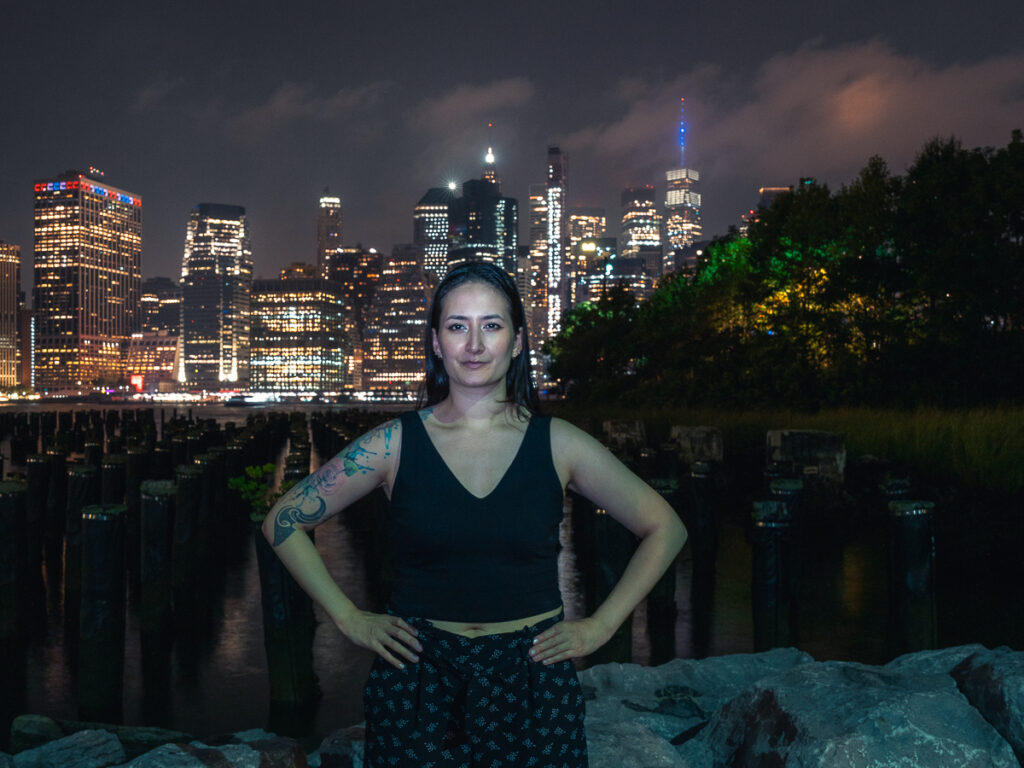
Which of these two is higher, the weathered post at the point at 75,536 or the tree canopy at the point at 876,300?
the tree canopy at the point at 876,300

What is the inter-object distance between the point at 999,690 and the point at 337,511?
4.12m

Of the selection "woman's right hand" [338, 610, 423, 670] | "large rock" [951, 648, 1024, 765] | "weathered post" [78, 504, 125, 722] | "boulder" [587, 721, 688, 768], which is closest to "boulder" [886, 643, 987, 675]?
"large rock" [951, 648, 1024, 765]

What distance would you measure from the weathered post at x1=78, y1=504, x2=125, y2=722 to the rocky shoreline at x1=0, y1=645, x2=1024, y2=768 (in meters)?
1.75

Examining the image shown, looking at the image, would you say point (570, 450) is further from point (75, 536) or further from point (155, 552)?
point (75, 536)

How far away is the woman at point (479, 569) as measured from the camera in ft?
9.32

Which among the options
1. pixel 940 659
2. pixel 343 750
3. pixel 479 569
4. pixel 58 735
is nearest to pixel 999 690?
pixel 940 659

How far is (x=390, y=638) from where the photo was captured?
2.89 m

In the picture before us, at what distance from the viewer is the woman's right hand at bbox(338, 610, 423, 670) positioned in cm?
286

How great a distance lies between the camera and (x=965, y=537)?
13.6m

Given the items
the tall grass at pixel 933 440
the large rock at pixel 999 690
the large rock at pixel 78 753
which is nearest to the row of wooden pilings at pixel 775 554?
the tall grass at pixel 933 440

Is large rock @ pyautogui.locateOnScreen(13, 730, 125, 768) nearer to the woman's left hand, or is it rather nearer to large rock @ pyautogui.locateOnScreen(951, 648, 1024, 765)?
the woman's left hand

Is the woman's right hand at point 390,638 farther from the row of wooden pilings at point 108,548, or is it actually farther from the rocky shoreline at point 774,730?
the row of wooden pilings at point 108,548

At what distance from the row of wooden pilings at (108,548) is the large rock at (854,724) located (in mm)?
5384

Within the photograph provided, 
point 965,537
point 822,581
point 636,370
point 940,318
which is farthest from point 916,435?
point 636,370
